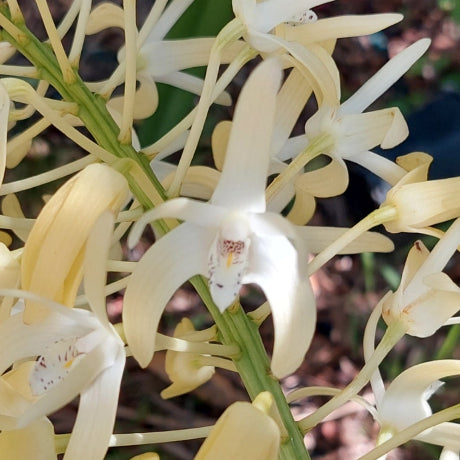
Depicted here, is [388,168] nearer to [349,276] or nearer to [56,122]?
[56,122]

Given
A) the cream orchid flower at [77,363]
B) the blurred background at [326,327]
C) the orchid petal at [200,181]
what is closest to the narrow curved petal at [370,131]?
the orchid petal at [200,181]

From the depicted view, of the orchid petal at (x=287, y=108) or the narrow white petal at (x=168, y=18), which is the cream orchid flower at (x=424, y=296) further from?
the narrow white petal at (x=168, y=18)

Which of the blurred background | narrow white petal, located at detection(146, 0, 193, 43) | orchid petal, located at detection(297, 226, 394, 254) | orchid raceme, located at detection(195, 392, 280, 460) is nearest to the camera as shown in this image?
orchid raceme, located at detection(195, 392, 280, 460)

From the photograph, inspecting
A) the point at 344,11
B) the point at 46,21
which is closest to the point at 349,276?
the point at 344,11

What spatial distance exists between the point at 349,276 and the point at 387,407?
1.44 m

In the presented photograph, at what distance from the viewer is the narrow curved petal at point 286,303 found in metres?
0.60

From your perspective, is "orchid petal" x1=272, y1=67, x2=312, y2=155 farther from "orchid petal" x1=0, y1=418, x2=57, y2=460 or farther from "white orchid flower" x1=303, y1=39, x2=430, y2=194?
"orchid petal" x1=0, y1=418, x2=57, y2=460

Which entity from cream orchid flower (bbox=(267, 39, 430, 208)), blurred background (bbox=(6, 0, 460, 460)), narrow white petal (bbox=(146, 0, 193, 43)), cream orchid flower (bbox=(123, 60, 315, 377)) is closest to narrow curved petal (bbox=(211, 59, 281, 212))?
cream orchid flower (bbox=(123, 60, 315, 377))

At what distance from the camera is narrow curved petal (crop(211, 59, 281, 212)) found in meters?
0.55

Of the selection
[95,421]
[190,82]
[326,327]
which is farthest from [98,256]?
[326,327]

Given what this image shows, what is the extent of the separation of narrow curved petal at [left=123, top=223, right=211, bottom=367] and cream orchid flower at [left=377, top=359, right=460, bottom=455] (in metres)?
0.25

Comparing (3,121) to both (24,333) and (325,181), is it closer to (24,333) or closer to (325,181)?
(24,333)

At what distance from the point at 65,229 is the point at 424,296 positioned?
0.31 m

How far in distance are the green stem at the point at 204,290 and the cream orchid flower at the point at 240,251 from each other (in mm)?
100
